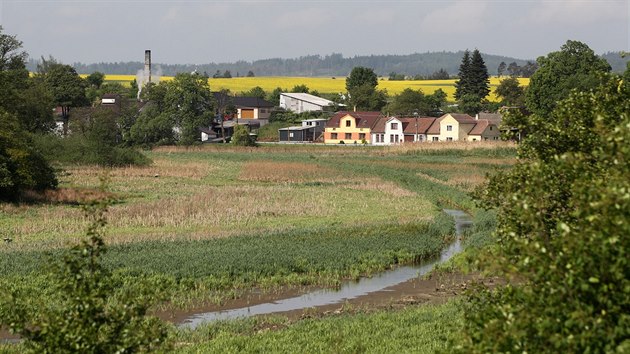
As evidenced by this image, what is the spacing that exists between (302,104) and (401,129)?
104ft

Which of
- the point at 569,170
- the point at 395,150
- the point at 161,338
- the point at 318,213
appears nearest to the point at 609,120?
the point at 569,170

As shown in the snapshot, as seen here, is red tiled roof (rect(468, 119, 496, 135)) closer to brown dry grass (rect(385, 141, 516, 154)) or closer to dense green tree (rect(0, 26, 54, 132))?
brown dry grass (rect(385, 141, 516, 154))

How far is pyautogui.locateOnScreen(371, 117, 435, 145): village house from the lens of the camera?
10225 cm

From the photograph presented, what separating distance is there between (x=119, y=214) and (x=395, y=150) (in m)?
48.5

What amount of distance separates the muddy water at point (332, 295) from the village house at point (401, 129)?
7030 centimetres

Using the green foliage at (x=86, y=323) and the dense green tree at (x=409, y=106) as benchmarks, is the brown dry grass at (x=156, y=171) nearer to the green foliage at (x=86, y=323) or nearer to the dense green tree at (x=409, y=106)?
the green foliage at (x=86, y=323)

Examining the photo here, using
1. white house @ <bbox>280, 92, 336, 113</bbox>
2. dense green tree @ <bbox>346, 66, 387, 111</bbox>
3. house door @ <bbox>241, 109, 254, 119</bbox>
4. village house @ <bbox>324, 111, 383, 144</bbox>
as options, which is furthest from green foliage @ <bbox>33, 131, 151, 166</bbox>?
white house @ <bbox>280, 92, 336, 113</bbox>

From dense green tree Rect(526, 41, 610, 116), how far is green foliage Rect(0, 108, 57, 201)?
55208 mm

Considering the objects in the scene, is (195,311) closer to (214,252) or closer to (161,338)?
(214,252)

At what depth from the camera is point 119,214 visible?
38625 mm

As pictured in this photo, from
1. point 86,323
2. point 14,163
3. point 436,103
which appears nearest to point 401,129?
point 436,103

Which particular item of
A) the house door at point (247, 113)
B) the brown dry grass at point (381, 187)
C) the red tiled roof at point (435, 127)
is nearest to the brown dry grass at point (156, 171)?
the brown dry grass at point (381, 187)

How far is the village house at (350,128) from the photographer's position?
348ft

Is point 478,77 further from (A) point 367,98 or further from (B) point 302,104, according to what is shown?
(B) point 302,104
